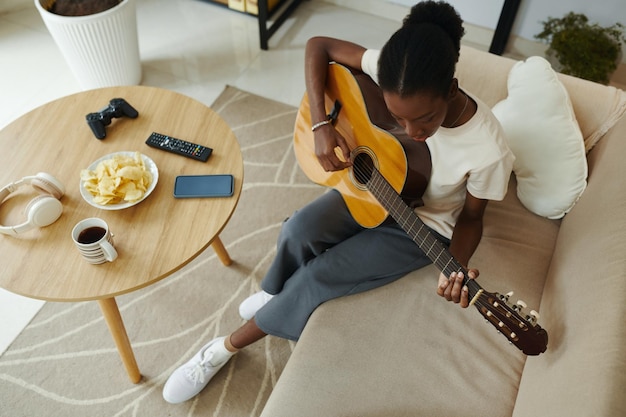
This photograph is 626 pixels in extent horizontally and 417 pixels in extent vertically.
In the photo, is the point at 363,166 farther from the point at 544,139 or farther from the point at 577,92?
the point at 577,92

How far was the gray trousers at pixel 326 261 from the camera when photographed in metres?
1.29

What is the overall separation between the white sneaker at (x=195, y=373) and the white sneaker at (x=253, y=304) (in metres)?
0.14

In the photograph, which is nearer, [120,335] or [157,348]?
Answer: [120,335]

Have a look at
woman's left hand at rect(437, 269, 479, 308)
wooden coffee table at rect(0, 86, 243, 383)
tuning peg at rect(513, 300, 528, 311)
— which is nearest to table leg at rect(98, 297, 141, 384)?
wooden coffee table at rect(0, 86, 243, 383)

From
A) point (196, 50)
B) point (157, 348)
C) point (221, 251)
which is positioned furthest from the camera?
point (196, 50)

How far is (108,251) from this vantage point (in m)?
1.16

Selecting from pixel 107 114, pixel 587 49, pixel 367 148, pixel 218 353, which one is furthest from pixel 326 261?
pixel 587 49

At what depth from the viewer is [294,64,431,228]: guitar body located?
1.20 m

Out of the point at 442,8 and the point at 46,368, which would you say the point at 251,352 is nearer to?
the point at 46,368

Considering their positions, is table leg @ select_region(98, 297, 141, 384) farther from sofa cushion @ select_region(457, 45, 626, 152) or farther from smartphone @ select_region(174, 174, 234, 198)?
sofa cushion @ select_region(457, 45, 626, 152)

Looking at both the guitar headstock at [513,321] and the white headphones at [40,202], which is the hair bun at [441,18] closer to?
the guitar headstock at [513,321]

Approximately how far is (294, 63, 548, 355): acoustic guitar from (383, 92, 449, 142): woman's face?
0.15 m

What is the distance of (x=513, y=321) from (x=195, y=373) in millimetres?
906

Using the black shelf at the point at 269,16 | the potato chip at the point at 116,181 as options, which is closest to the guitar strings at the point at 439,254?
the potato chip at the point at 116,181
